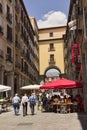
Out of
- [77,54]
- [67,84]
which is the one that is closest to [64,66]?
[77,54]

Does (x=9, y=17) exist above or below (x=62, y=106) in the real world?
above

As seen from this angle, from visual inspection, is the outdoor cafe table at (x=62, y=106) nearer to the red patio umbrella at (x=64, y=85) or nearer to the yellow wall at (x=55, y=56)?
the red patio umbrella at (x=64, y=85)

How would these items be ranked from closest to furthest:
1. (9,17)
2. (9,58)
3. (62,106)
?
(62,106) < (9,58) < (9,17)

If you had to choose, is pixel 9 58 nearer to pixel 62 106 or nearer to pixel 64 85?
pixel 64 85

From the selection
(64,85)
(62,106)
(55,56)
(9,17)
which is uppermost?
(55,56)

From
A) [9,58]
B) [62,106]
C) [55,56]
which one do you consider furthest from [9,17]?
[55,56]

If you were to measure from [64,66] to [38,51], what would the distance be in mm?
7960

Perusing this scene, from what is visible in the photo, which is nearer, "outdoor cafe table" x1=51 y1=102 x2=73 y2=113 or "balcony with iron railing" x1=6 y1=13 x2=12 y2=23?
"outdoor cafe table" x1=51 y1=102 x2=73 y2=113

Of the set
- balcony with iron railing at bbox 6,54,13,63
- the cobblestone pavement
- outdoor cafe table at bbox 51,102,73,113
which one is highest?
balcony with iron railing at bbox 6,54,13,63

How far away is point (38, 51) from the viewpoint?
75625 millimetres

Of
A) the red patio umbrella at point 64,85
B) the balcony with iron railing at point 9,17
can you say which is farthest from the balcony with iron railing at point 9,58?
the red patio umbrella at point 64,85

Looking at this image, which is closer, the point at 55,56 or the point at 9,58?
the point at 9,58

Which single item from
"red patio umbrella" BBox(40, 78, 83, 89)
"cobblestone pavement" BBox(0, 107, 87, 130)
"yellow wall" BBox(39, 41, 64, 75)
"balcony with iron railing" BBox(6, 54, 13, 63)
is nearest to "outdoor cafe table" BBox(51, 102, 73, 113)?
"red patio umbrella" BBox(40, 78, 83, 89)

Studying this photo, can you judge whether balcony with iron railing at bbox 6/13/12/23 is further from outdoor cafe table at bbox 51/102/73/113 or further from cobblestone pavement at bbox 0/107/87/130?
cobblestone pavement at bbox 0/107/87/130
